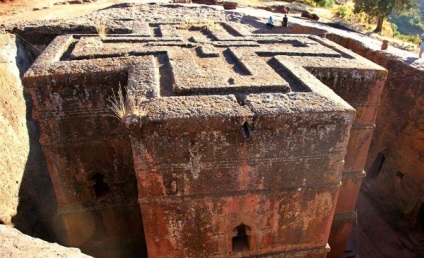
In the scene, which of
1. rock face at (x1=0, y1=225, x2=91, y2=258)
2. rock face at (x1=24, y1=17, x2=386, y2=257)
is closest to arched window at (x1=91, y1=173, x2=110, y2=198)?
rock face at (x1=24, y1=17, x2=386, y2=257)

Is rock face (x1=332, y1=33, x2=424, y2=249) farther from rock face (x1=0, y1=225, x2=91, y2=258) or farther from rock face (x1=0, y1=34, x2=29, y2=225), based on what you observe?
rock face (x1=0, y1=34, x2=29, y2=225)

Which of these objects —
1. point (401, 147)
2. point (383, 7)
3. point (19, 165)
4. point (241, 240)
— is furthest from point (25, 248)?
point (383, 7)

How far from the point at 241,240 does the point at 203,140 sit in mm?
1853

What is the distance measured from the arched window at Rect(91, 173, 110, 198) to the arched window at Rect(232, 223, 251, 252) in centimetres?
245

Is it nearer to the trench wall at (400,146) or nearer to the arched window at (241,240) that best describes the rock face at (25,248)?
the arched window at (241,240)

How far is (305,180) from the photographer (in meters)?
4.07

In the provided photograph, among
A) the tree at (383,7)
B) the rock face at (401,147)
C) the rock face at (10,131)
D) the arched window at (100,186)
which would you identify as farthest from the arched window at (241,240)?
the tree at (383,7)

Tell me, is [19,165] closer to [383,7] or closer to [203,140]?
[203,140]

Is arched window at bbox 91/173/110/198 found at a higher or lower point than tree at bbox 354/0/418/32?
lower

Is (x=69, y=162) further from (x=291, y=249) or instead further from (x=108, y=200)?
(x=291, y=249)

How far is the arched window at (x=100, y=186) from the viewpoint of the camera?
18.6 feet

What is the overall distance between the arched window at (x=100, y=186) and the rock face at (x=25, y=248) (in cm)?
313

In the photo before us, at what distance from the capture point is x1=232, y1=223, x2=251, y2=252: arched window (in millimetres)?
4500

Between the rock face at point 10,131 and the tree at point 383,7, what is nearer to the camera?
the rock face at point 10,131
